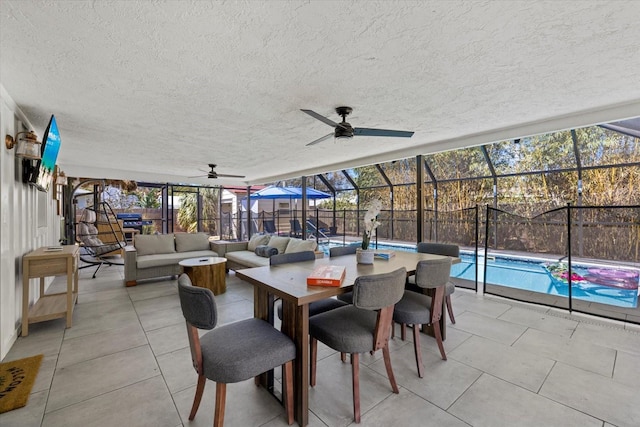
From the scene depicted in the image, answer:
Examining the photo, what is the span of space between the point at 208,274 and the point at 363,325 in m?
3.05

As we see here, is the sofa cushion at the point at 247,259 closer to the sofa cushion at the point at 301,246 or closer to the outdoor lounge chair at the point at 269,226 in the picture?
the sofa cushion at the point at 301,246

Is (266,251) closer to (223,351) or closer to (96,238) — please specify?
(223,351)

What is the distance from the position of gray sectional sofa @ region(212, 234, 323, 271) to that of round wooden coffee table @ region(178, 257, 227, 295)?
57cm

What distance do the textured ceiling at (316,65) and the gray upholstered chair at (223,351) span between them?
1518 millimetres

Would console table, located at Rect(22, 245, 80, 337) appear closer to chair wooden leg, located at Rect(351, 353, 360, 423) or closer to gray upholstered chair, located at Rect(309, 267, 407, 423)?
gray upholstered chair, located at Rect(309, 267, 407, 423)

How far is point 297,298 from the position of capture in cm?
155

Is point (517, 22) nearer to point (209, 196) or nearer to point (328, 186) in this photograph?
point (328, 186)

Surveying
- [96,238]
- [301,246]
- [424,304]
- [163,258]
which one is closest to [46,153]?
[163,258]

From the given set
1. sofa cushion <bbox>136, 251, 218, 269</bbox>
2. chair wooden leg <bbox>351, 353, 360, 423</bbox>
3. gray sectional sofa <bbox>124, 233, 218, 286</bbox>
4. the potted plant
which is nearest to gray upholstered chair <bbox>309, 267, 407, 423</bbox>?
chair wooden leg <bbox>351, 353, 360, 423</bbox>

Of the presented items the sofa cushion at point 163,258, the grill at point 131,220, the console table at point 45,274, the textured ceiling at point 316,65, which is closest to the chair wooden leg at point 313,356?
the textured ceiling at point 316,65

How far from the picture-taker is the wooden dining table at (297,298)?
5.39 ft

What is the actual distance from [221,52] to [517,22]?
182 cm

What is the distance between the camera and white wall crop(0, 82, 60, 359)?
2.42m

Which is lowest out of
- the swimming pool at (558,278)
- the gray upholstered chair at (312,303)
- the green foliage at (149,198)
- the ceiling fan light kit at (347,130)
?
the swimming pool at (558,278)
